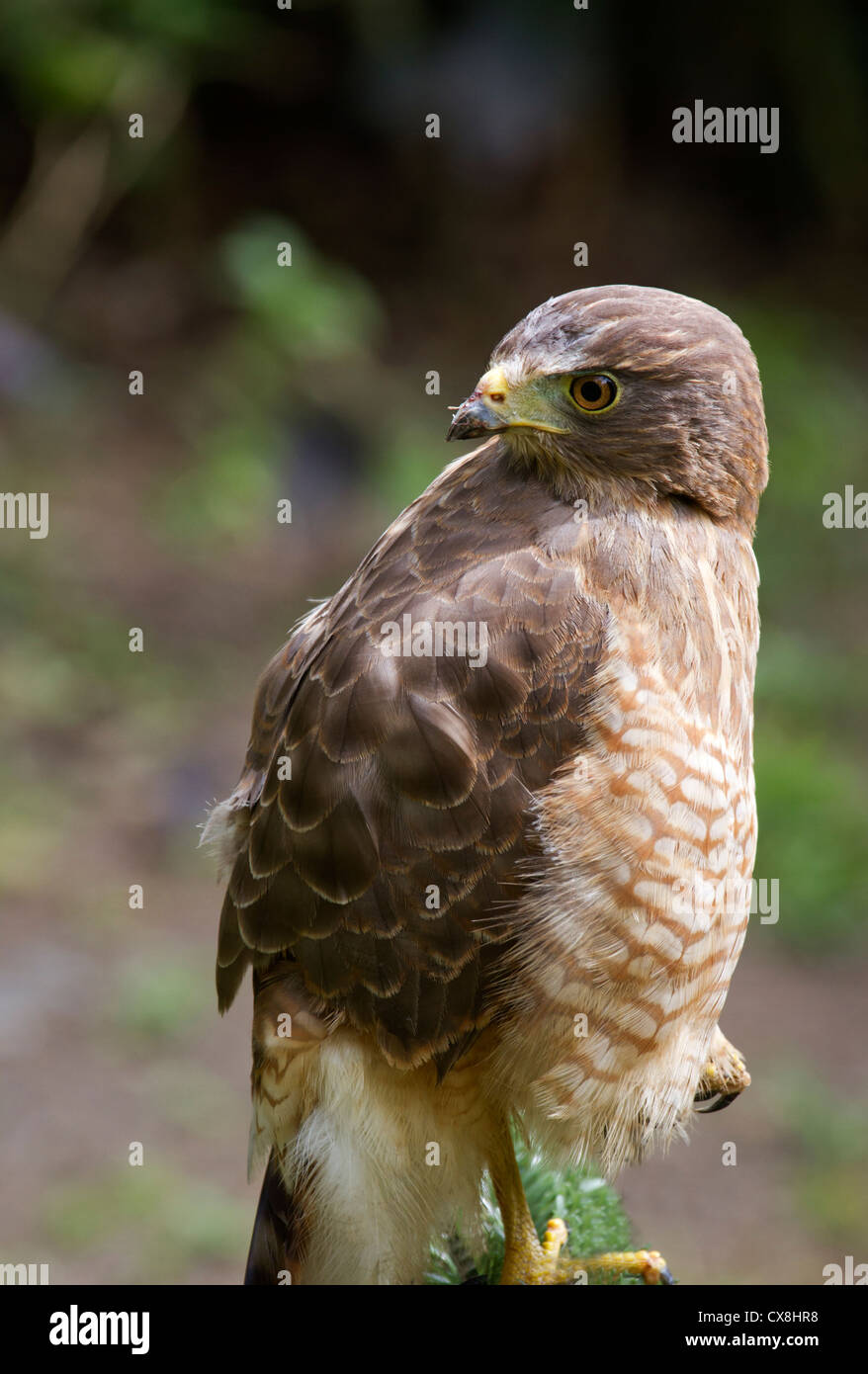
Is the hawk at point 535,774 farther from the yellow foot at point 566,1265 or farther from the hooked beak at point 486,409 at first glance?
the yellow foot at point 566,1265

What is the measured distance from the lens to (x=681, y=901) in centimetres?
283

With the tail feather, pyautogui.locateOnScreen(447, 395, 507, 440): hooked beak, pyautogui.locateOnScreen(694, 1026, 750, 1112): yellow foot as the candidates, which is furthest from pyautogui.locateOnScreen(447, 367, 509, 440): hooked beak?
the tail feather

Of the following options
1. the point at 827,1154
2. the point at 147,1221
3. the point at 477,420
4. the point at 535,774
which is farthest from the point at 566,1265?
the point at 827,1154

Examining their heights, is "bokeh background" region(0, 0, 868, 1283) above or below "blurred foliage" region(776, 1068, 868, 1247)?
above

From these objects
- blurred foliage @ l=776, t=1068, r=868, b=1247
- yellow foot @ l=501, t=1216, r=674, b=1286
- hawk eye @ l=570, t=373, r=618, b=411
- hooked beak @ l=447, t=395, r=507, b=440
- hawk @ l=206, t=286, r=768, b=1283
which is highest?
hawk eye @ l=570, t=373, r=618, b=411

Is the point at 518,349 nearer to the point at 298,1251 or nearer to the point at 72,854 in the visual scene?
the point at 298,1251

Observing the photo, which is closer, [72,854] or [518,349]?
[518,349]

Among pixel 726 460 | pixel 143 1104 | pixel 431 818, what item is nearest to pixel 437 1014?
pixel 431 818

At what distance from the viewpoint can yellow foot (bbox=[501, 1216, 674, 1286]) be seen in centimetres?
324

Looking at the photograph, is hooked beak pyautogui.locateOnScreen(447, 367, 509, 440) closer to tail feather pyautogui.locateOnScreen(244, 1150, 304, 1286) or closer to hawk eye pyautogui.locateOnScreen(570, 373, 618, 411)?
hawk eye pyautogui.locateOnScreen(570, 373, 618, 411)

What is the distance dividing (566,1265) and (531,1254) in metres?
0.08

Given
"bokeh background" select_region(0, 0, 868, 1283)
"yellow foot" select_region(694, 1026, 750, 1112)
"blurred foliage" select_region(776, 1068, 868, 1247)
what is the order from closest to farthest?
"yellow foot" select_region(694, 1026, 750, 1112), "blurred foliage" select_region(776, 1068, 868, 1247), "bokeh background" select_region(0, 0, 868, 1283)

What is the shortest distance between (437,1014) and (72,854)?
434 cm

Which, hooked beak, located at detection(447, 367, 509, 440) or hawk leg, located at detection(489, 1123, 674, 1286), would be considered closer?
hooked beak, located at detection(447, 367, 509, 440)
